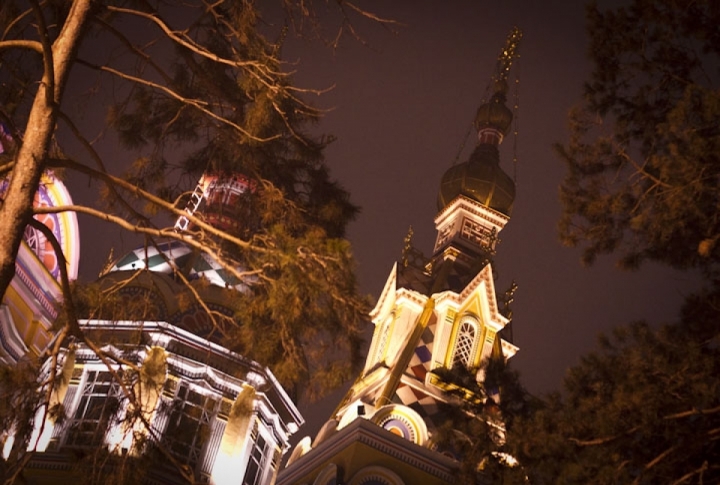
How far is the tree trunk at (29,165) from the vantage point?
10602 mm

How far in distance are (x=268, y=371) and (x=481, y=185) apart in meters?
14.0

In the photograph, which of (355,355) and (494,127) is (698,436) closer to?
(355,355)

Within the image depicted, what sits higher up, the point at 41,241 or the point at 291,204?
the point at 41,241

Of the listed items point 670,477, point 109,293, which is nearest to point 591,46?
point 670,477

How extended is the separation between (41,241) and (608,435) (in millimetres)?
18334

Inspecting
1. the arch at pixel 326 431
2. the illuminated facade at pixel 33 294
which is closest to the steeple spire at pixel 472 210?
the arch at pixel 326 431

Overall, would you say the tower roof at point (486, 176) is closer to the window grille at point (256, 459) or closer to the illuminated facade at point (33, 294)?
the window grille at point (256, 459)

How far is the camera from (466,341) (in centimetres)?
2978

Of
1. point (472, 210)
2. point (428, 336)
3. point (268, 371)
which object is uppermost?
point (472, 210)

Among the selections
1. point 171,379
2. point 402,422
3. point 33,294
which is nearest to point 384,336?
point 402,422

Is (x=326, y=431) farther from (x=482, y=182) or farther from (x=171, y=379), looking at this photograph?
(x=482, y=182)

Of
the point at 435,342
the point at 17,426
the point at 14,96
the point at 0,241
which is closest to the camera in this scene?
the point at 0,241

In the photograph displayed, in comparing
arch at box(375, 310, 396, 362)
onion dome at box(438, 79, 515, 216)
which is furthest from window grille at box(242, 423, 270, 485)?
onion dome at box(438, 79, 515, 216)

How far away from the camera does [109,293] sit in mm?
12656
